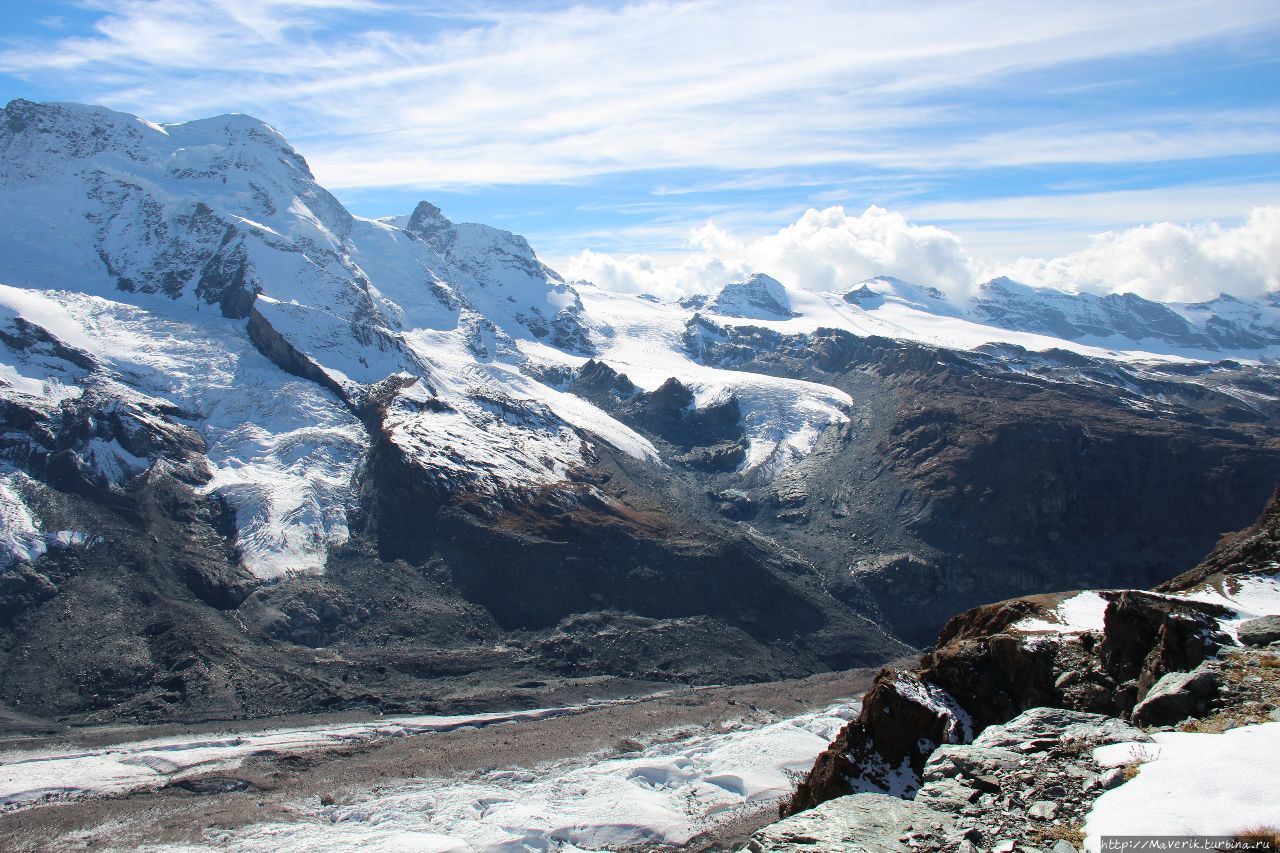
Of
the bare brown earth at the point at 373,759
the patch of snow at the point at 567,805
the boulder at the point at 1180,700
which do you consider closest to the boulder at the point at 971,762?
the boulder at the point at 1180,700

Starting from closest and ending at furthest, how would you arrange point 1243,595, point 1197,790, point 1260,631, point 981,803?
point 1197,790 < point 981,803 < point 1260,631 < point 1243,595

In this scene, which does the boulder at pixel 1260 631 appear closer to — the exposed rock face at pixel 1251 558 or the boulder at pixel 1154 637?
the boulder at pixel 1154 637

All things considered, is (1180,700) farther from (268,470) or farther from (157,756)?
(268,470)

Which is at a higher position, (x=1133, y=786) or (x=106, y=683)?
(x=1133, y=786)

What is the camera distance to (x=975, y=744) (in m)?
25.8

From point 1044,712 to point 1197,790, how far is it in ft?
29.4

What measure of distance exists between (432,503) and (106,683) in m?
64.8

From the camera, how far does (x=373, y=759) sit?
104 meters

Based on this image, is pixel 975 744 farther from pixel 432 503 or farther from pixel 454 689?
pixel 432 503

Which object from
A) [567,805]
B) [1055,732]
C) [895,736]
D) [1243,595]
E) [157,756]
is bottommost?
[157,756]

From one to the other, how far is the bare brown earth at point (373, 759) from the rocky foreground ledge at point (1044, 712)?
4526 centimetres

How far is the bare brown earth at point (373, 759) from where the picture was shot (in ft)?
267

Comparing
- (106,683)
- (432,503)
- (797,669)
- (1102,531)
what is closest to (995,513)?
(1102,531)

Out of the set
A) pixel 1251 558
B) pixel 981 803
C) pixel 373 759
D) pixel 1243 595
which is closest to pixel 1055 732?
pixel 981 803
